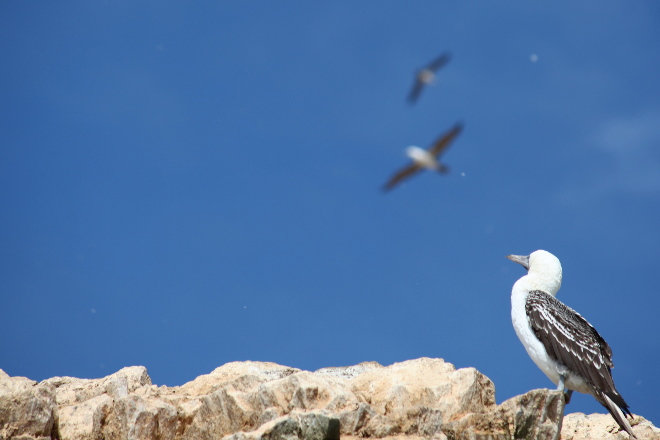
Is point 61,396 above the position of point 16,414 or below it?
above

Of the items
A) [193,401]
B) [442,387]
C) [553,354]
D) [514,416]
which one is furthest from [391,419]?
[553,354]

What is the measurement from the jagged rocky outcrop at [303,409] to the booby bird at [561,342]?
0.92m

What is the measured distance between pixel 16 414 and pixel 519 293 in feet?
33.9

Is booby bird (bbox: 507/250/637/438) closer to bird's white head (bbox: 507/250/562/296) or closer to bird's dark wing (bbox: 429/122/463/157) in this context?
bird's white head (bbox: 507/250/562/296)

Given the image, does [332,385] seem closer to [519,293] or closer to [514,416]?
[514,416]

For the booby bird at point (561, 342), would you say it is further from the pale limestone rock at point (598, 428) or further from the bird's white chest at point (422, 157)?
the bird's white chest at point (422, 157)

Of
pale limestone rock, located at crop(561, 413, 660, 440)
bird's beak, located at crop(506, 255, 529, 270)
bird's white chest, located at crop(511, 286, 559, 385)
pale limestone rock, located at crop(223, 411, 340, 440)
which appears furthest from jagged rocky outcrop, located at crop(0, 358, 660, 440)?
bird's beak, located at crop(506, 255, 529, 270)

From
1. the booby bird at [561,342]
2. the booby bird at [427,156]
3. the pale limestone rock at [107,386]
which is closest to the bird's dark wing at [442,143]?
the booby bird at [427,156]

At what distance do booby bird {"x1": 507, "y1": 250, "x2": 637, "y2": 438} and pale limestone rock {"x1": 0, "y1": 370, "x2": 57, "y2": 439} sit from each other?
9.53 m

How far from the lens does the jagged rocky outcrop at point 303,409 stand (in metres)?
11.1

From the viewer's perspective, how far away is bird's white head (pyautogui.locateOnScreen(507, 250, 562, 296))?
1628cm

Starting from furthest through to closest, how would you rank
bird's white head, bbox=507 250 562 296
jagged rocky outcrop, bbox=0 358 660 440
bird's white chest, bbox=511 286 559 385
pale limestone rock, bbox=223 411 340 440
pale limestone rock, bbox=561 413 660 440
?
bird's white head, bbox=507 250 562 296 < pale limestone rock, bbox=561 413 660 440 < bird's white chest, bbox=511 286 559 385 < jagged rocky outcrop, bbox=0 358 660 440 < pale limestone rock, bbox=223 411 340 440

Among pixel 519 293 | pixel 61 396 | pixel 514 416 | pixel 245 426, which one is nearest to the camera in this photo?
pixel 514 416

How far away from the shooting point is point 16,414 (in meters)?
12.3
